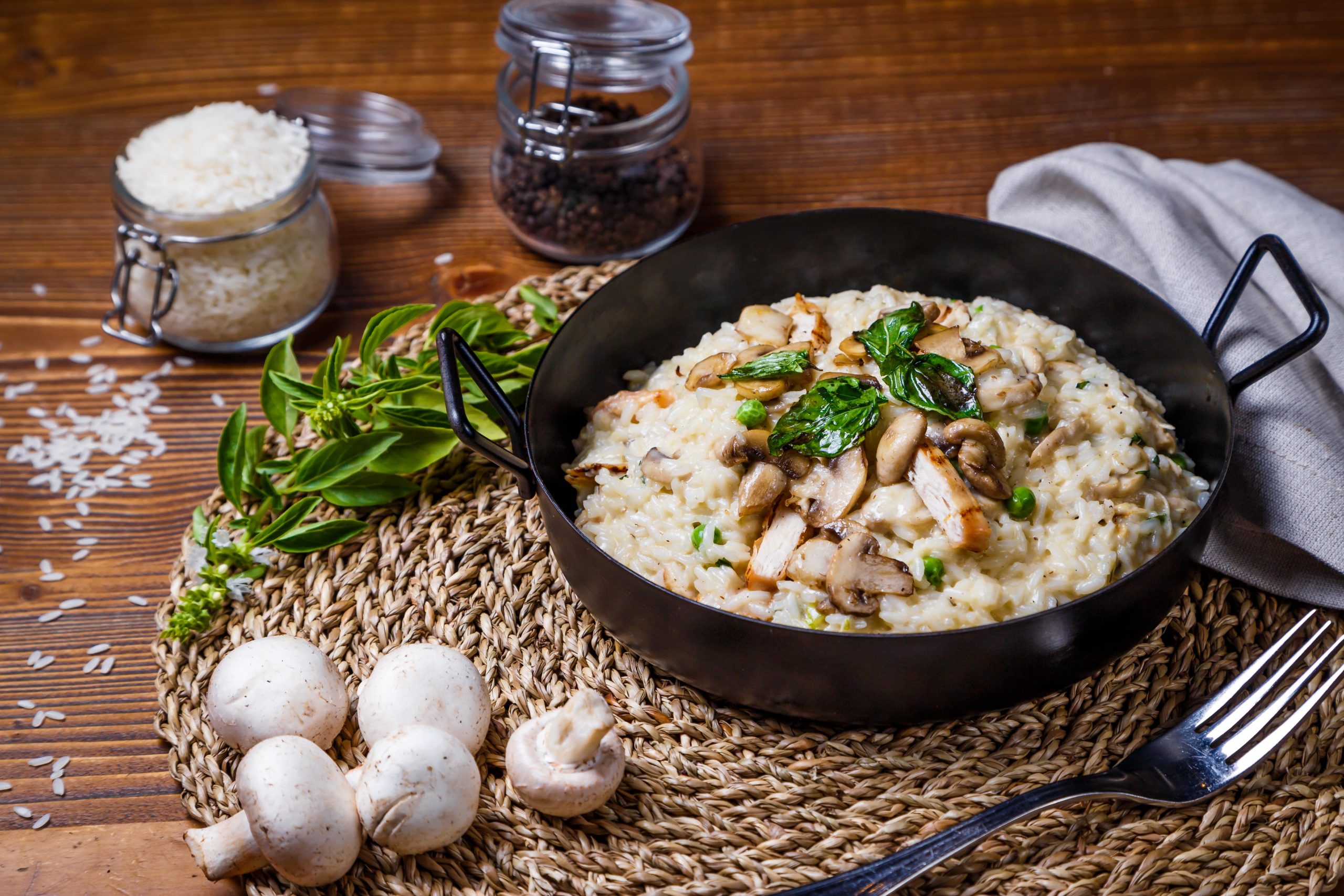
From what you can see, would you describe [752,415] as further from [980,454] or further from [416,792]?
[416,792]

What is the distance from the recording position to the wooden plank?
334cm

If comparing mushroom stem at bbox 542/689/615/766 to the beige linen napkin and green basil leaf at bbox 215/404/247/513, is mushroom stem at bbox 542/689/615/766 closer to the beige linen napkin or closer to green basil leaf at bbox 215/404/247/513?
green basil leaf at bbox 215/404/247/513

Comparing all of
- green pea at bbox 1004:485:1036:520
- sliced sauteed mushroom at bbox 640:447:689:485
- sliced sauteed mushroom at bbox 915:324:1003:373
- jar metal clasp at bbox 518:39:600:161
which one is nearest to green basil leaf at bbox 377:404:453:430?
sliced sauteed mushroom at bbox 640:447:689:485

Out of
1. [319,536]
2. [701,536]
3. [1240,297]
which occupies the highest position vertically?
[1240,297]

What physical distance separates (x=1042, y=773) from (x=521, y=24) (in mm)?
3721

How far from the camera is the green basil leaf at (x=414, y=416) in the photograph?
4137 mm

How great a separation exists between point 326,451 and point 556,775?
5.36 ft

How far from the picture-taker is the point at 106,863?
3418mm

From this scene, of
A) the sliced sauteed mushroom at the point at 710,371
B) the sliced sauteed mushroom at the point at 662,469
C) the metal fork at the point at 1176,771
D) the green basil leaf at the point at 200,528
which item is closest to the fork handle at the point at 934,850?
the metal fork at the point at 1176,771

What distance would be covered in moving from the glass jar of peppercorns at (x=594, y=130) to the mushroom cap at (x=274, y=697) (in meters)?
2.62

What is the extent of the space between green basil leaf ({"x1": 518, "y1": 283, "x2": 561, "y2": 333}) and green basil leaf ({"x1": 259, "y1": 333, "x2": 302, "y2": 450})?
0.97 metres

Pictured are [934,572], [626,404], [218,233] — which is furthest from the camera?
[218,233]

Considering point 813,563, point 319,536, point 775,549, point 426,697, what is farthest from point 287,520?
point 813,563

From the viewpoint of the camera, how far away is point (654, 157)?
530 centimetres
